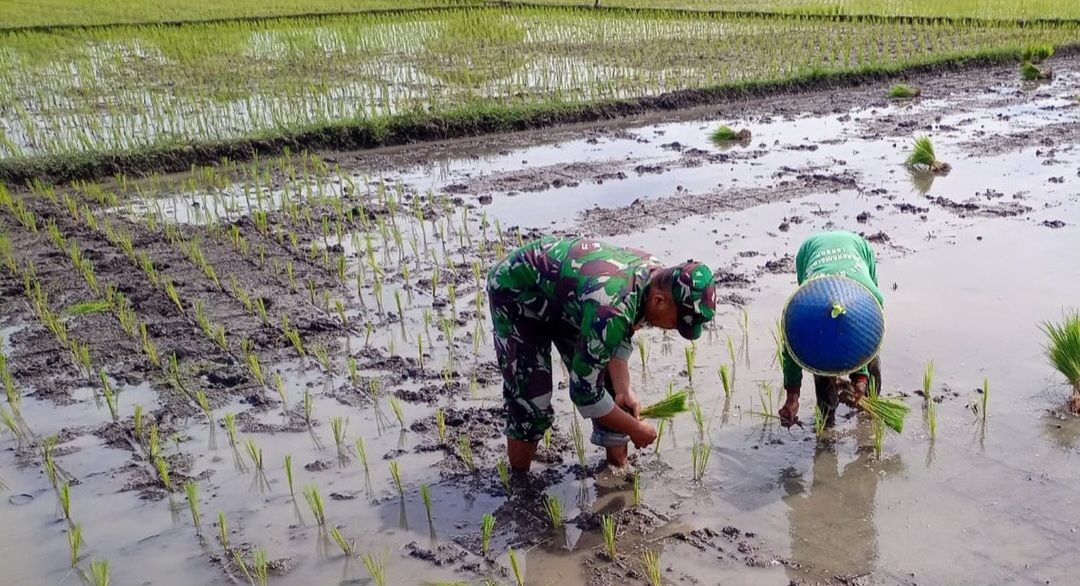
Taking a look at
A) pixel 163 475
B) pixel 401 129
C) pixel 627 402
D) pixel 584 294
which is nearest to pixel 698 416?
pixel 627 402

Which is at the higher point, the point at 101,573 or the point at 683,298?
the point at 683,298

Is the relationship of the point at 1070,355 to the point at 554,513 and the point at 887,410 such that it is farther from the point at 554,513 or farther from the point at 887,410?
the point at 554,513

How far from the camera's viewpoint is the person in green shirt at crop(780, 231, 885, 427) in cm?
331

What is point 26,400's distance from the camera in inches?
170

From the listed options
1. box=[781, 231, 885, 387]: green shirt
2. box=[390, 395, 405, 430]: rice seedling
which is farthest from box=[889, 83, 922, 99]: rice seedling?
box=[390, 395, 405, 430]: rice seedling

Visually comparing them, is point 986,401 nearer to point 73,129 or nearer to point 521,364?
point 521,364

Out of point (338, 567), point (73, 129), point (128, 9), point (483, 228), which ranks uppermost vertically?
point (128, 9)

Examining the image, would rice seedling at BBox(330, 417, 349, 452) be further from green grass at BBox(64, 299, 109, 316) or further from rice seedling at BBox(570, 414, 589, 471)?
green grass at BBox(64, 299, 109, 316)

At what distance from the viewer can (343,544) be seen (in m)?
3.24

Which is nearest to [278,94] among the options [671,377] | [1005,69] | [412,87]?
[412,87]

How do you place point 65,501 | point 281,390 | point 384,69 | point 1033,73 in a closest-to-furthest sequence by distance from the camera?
point 65,501, point 281,390, point 1033,73, point 384,69

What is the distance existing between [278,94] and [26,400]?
19.4 feet

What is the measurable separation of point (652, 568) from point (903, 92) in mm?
7957

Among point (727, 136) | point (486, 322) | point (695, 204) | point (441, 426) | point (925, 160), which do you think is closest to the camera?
point (441, 426)
